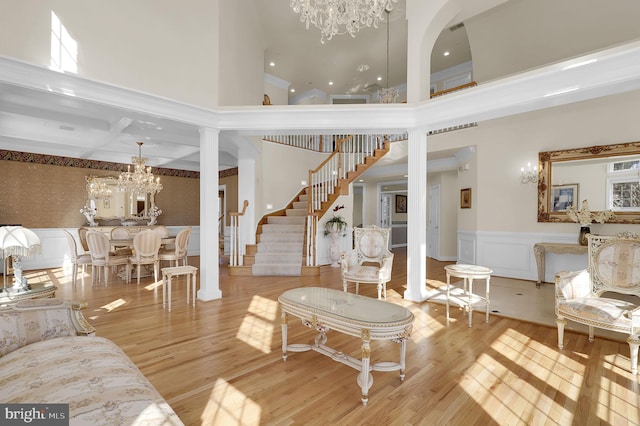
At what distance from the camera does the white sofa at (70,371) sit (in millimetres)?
1327

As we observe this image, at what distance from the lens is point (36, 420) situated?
50.9 inches

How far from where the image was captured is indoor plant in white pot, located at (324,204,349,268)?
797cm

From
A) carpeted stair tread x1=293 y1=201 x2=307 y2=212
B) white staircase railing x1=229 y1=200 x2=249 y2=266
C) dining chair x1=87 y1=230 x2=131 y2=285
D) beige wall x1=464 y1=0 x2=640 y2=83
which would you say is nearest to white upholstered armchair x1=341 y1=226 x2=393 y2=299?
white staircase railing x1=229 y1=200 x2=249 y2=266

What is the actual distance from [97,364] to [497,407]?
→ 8.60 ft

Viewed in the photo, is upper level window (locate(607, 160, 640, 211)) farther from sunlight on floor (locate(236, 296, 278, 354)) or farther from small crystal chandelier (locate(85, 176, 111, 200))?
small crystal chandelier (locate(85, 176, 111, 200))

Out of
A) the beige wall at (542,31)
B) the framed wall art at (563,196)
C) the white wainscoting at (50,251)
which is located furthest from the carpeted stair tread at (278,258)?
the beige wall at (542,31)

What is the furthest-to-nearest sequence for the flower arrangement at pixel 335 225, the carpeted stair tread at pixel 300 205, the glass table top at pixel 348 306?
the carpeted stair tread at pixel 300 205 < the flower arrangement at pixel 335 225 < the glass table top at pixel 348 306

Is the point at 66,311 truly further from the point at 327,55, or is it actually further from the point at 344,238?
the point at 327,55

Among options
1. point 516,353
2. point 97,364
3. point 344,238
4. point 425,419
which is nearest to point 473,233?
point 344,238

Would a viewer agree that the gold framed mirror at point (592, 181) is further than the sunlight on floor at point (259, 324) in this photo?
Yes

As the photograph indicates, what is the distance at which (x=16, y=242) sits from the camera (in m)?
3.07

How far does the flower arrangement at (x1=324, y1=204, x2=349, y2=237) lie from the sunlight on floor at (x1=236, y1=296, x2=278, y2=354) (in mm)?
3347

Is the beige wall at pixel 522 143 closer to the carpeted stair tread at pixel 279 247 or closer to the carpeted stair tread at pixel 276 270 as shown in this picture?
the carpeted stair tread at pixel 279 247

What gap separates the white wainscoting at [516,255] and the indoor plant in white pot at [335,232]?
3132 mm
